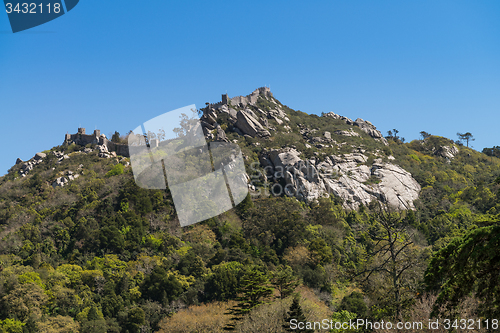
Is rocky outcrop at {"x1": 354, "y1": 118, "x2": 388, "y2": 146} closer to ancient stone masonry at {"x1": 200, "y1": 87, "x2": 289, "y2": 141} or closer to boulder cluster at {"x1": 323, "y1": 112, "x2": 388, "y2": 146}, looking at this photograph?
boulder cluster at {"x1": 323, "y1": 112, "x2": 388, "y2": 146}

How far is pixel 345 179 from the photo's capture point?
188 feet

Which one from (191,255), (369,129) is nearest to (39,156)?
(191,255)

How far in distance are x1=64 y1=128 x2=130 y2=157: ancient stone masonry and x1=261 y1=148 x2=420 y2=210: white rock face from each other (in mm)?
27659

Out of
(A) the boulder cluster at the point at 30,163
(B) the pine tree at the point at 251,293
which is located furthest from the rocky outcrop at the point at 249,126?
(B) the pine tree at the point at 251,293

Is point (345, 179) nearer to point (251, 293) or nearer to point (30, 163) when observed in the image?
point (251, 293)

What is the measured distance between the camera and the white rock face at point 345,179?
175ft

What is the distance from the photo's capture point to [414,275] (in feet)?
46.6

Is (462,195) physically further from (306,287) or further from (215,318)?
(215,318)

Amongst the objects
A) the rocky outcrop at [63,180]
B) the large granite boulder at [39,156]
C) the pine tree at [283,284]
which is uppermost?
the large granite boulder at [39,156]

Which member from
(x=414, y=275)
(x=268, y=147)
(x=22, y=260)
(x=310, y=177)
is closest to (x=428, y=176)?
(x=310, y=177)

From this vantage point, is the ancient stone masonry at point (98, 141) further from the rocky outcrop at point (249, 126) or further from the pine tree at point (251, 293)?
the pine tree at point (251, 293)

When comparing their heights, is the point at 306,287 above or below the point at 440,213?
below

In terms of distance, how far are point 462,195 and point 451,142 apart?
33339 mm

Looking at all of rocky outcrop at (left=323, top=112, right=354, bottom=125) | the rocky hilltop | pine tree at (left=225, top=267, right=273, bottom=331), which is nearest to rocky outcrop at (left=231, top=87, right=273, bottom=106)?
the rocky hilltop
